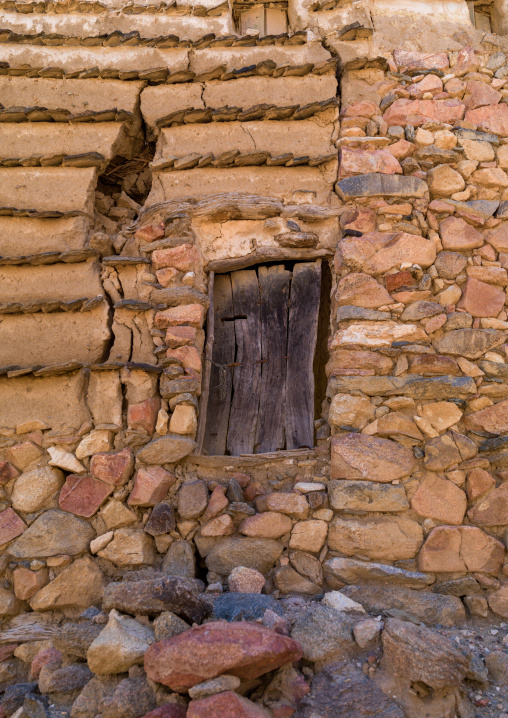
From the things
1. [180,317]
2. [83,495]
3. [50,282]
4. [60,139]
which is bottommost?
[83,495]

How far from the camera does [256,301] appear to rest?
3.52 m

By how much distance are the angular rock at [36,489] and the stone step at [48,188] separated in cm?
163

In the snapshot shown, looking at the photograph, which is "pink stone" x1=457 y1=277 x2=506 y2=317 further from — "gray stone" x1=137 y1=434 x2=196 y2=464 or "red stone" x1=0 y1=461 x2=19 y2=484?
"red stone" x1=0 y1=461 x2=19 y2=484

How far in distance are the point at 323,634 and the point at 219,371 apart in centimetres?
166

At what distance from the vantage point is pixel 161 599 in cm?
220

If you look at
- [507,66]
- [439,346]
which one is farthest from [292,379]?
[507,66]

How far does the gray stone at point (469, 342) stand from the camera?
118 inches

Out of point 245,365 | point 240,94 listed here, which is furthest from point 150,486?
point 240,94

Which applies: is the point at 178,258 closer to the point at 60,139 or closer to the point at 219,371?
the point at 219,371

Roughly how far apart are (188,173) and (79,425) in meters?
1.71

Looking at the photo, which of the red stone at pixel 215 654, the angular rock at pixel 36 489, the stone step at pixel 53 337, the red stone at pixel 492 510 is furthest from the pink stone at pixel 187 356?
the red stone at pixel 492 510

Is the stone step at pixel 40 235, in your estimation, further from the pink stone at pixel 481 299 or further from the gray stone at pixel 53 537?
the pink stone at pixel 481 299

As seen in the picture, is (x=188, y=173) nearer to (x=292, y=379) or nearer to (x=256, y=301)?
(x=256, y=301)

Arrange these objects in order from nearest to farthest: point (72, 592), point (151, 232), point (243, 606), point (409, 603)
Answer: point (243, 606)
point (409, 603)
point (72, 592)
point (151, 232)
